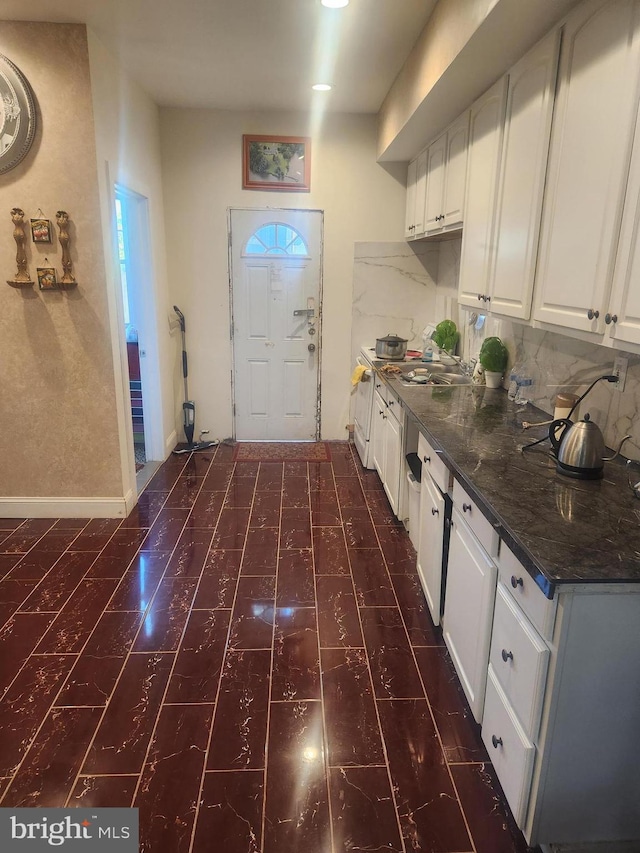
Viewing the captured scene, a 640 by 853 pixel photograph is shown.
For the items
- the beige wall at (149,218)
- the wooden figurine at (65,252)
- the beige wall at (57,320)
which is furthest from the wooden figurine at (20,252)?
the beige wall at (149,218)

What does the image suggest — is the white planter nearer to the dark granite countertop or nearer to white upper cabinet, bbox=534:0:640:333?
the dark granite countertop

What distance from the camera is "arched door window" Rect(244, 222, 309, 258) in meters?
4.57

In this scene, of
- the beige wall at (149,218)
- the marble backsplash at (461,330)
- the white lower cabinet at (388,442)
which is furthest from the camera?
the white lower cabinet at (388,442)

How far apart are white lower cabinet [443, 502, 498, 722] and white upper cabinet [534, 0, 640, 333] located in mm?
809

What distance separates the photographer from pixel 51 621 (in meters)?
2.43

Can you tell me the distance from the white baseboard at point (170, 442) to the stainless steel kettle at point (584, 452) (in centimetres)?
343

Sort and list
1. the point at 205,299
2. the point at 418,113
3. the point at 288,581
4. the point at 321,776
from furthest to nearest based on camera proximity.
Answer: the point at 205,299 → the point at 418,113 → the point at 288,581 → the point at 321,776

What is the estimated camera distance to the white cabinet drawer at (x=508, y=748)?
141cm

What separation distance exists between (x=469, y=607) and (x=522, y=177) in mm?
1681

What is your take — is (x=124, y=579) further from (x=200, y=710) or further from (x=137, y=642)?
(x=200, y=710)

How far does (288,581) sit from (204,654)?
0.64 meters

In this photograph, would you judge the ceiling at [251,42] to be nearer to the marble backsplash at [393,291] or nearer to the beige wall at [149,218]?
the beige wall at [149,218]

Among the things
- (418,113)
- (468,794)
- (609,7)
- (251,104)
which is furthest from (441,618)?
(251,104)

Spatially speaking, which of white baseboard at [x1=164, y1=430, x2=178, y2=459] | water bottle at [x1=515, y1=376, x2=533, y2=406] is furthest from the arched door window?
water bottle at [x1=515, y1=376, x2=533, y2=406]
